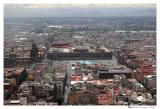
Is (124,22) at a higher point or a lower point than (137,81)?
higher

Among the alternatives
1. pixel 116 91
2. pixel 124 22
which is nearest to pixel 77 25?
pixel 124 22

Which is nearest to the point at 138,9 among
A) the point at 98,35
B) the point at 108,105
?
the point at 98,35

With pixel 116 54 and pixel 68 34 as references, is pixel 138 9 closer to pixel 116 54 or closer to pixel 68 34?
pixel 116 54

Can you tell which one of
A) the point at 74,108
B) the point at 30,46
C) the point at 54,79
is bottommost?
the point at 74,108

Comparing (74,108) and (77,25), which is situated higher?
Answer: (77,25)

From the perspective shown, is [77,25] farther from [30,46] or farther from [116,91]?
[116,91]

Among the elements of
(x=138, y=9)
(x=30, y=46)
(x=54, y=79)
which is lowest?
(x=54, y=79)
